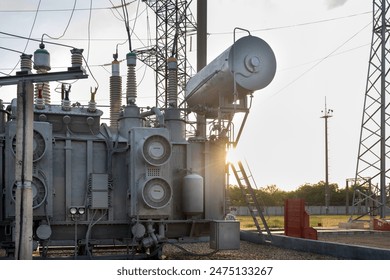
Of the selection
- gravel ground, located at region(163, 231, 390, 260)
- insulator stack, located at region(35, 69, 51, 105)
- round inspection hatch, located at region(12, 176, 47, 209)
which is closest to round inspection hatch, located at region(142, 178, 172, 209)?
gravel ground, located at region(163, 231, 390, 260)

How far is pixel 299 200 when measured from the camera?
65.3ft

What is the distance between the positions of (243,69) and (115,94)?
3.72 meters

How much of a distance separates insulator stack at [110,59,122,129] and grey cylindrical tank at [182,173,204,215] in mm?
2861

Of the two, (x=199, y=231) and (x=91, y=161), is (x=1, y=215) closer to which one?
(x=91, y=161)

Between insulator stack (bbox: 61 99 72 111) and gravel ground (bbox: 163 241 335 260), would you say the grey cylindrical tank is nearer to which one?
gravel ground (bbox: 163 241 335 260)

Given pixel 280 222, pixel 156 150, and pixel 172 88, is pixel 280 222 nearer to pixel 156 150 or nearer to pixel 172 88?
pixel 172 88

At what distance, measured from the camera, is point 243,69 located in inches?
631

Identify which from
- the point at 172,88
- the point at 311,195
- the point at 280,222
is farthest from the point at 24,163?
the point at 311,195

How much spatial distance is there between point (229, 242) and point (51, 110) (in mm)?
5727

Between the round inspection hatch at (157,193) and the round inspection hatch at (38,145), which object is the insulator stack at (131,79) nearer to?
the round inspection hatch at (157,193)

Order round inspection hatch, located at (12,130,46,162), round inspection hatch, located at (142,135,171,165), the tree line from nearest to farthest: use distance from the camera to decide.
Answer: round inspection hatch, located at (12,130,46,162) < round inspection hatch, located at (142,135,171,165) < the tree line

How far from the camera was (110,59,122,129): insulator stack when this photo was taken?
644 inches

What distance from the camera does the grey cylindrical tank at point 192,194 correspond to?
15195 millimetres
